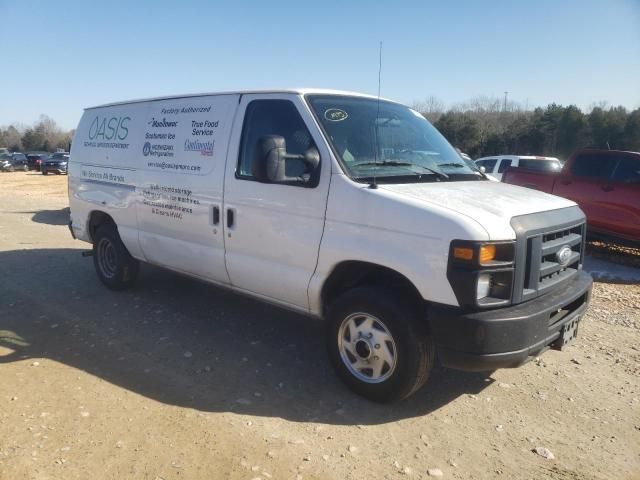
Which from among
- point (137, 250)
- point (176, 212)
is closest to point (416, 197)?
point (176, 212)

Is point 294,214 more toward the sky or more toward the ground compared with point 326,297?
more toward the sky

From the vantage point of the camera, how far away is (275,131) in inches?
166

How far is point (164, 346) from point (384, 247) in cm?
246

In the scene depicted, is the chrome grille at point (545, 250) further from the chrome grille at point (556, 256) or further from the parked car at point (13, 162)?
the parked car at point (13, 162)

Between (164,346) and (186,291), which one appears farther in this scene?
(186,291)

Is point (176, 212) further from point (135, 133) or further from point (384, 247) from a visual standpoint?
point (384, 247)

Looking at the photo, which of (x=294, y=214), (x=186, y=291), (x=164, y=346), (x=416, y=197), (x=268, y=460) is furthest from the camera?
(x=186, y=291)

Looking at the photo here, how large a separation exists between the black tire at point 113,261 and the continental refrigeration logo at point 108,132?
3.32ft

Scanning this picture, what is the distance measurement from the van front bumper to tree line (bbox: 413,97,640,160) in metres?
29.5

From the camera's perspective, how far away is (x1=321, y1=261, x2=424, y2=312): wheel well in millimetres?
3574

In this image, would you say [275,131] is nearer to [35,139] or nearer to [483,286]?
[483,286]

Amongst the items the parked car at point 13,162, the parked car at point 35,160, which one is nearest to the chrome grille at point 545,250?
the parked car at point 35,160

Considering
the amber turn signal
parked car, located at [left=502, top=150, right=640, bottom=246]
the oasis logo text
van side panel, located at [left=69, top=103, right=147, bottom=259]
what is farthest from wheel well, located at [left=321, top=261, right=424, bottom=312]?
parked car, located at [left=502, top=150, right=640, bottom=246]

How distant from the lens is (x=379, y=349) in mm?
3643
